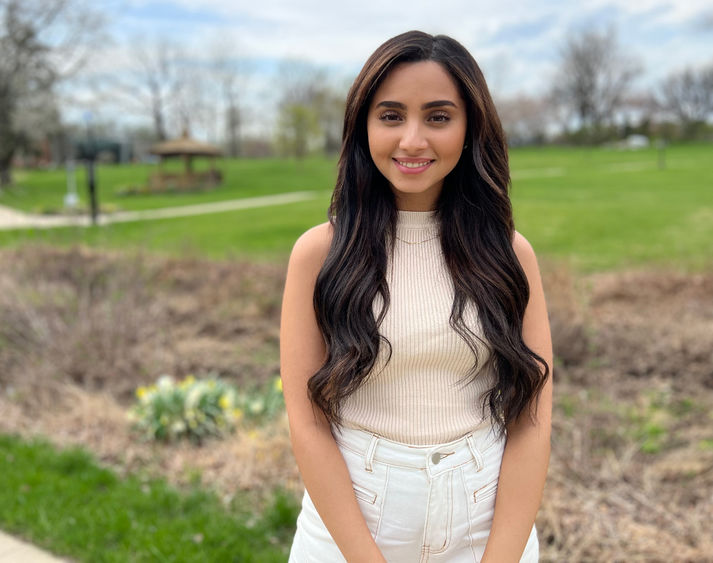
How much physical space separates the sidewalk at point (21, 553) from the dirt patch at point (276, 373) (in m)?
0.78

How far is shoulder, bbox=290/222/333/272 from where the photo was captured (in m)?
1.50

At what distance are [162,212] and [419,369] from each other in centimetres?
2087

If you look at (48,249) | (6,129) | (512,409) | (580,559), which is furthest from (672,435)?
(6,129)

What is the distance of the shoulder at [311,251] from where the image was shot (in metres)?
1.50

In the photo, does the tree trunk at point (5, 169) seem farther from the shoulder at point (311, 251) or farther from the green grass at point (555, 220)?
the shoulder at point (311, 251)

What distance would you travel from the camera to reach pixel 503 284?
150 cm

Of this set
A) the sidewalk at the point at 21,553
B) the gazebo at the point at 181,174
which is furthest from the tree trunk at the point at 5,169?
the sidewalk at the point at 21,553

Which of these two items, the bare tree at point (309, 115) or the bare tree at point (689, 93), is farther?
the bare tree at point (689, 93)

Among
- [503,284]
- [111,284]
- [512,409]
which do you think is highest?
[503,284]

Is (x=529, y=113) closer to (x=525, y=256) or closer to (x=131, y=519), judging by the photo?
(x=131, y=519)

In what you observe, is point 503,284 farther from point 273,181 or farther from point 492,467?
point 273,181

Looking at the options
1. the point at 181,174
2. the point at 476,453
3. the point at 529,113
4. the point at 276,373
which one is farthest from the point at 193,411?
the point at 529,113

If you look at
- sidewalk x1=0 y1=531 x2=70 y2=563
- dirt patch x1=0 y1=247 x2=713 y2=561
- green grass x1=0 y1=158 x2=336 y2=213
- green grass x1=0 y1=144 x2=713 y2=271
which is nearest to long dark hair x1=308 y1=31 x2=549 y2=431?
dirt patch x1=0 y1=247 x2=713 y2=561

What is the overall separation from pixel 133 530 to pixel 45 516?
49cm
